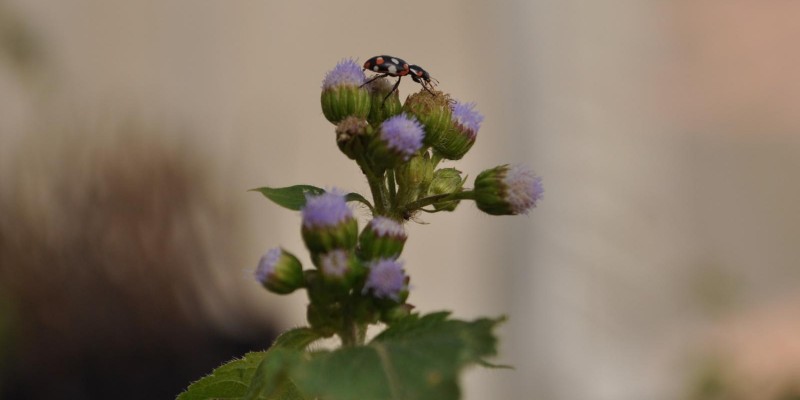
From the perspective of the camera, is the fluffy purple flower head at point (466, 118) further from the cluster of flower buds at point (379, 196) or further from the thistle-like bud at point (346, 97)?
the thistle-like bud at point (346, 97)

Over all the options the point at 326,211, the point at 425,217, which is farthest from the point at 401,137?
the point at 425,217

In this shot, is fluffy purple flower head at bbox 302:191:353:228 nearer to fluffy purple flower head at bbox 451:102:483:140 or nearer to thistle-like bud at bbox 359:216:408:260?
thistle-like bud at bbox 359:216:408:260

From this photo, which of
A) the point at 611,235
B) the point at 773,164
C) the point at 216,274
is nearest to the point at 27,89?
the point at 216,274

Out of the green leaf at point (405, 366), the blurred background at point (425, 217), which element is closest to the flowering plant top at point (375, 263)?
the green leaf at point (405, 366)

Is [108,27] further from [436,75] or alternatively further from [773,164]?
[773,164]

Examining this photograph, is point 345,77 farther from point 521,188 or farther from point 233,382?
point 233,382

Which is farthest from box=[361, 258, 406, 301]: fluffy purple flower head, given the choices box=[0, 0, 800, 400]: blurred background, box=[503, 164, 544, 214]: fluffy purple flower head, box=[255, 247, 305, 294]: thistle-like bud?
box=[0, 0, 800, 400]: blurred background
